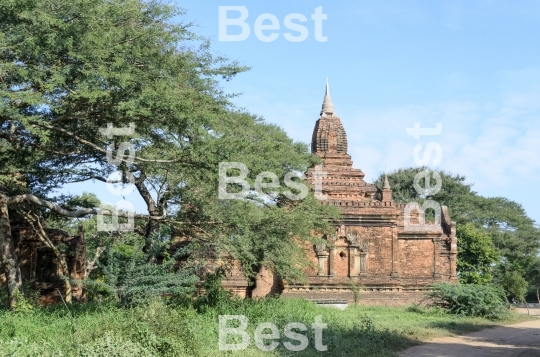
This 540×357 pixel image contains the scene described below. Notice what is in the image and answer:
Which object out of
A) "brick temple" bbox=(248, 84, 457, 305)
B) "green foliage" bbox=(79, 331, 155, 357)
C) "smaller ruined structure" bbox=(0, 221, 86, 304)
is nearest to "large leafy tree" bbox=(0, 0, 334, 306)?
"smaller ruined structure" bbox=(0, 221, 86, 304)

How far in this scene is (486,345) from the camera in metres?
14.8

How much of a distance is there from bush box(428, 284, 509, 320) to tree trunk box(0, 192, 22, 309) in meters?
13.4

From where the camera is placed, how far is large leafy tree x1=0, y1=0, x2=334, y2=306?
11.7 metres

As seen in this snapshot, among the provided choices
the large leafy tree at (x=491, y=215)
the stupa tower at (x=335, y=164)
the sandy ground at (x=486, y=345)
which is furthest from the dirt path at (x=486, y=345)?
the large leafy tree at (x=491, y=215)

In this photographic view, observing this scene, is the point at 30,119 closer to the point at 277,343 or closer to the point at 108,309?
the point at 108,309

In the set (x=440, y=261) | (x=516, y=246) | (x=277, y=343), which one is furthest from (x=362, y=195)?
(x=516, y=246)

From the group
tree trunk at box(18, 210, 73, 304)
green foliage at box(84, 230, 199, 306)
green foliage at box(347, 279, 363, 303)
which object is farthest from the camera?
green foliage at box(347, 279, 363, 303)

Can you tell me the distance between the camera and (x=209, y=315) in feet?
48.1

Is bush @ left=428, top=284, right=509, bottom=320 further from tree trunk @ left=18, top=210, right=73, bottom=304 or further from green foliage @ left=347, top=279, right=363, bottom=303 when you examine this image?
tree trunk @ left=18, top=210, right=73, bottom=304

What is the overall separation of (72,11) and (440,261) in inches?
766

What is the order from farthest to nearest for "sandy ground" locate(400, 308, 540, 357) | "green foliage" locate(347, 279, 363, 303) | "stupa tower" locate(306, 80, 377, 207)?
"stupa tower" locate(306, 80, 377, 207), "green foliage" locate(347, 279, 363, 303), "sandy ground" locate(400, 308, 540, 357)

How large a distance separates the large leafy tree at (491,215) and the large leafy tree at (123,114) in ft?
A: 101

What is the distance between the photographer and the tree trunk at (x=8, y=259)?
14273 millimetres

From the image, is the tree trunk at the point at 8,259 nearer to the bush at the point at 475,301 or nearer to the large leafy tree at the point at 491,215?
the bush at the point at 475,301
